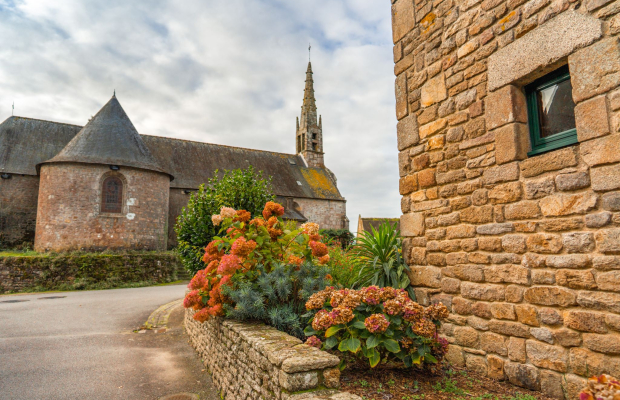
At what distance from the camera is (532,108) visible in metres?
3.59

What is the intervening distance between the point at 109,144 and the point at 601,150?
2289 cm

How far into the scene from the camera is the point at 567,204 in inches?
121

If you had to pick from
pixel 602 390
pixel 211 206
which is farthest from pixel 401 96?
pixel 211 206

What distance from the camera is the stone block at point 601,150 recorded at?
279 cm

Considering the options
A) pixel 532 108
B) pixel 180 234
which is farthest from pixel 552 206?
pixel 180 234

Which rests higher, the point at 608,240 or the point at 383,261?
the point at 608,240

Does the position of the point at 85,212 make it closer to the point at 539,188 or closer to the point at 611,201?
the point at 539,188

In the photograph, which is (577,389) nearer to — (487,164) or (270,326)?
(487,164)

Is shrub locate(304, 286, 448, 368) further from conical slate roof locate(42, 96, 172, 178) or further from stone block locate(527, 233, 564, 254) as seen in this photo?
conical slate roof locate(42, 96, 172, 178)

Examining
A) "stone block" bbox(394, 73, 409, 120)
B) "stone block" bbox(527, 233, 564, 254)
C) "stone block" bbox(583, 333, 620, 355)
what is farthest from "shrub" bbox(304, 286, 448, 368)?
"stone block" bbox(394, 73, 409, 120)

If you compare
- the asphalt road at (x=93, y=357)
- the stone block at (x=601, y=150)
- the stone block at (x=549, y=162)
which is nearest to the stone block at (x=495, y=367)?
the stone block at (x=549, y=162)

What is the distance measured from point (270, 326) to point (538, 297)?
111 inches

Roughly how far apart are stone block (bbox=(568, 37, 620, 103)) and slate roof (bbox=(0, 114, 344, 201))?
21.7 m

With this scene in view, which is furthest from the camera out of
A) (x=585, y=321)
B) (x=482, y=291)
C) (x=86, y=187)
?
(x=86, y=187)
